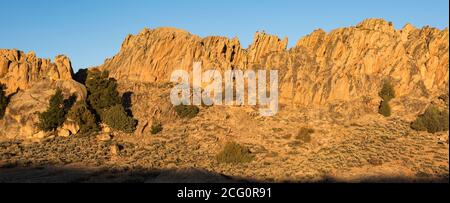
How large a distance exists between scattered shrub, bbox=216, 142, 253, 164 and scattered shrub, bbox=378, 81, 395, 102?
2241 cm

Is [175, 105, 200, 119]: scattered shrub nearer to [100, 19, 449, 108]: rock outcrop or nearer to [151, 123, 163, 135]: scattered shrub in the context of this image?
[151, 123, 163, 135]: scattered shrub

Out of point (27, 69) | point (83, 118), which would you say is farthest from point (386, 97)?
point (27, 69)

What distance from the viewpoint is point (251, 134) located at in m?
57.5

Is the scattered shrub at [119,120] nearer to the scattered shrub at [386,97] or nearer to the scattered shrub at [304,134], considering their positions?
the scattered shrub at [304,134]

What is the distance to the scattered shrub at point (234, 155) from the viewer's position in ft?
160

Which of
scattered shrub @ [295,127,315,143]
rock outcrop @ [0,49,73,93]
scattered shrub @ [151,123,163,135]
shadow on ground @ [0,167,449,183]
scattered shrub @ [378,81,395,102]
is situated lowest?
shadow on ground @ [0,167,449,183]

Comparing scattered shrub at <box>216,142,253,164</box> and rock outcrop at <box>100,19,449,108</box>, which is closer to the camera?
scattered shrub at <box>216,142,253,164</box>

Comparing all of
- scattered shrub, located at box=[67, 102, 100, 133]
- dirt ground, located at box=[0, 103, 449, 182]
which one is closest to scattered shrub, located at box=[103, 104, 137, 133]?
dirt ground, located at box=[0, 103, 449, 182]

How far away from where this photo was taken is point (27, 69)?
207ft

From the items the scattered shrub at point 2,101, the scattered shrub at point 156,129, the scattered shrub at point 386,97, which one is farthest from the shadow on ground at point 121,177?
the scattered shrub at point 386,97

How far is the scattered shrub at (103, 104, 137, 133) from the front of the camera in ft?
191
